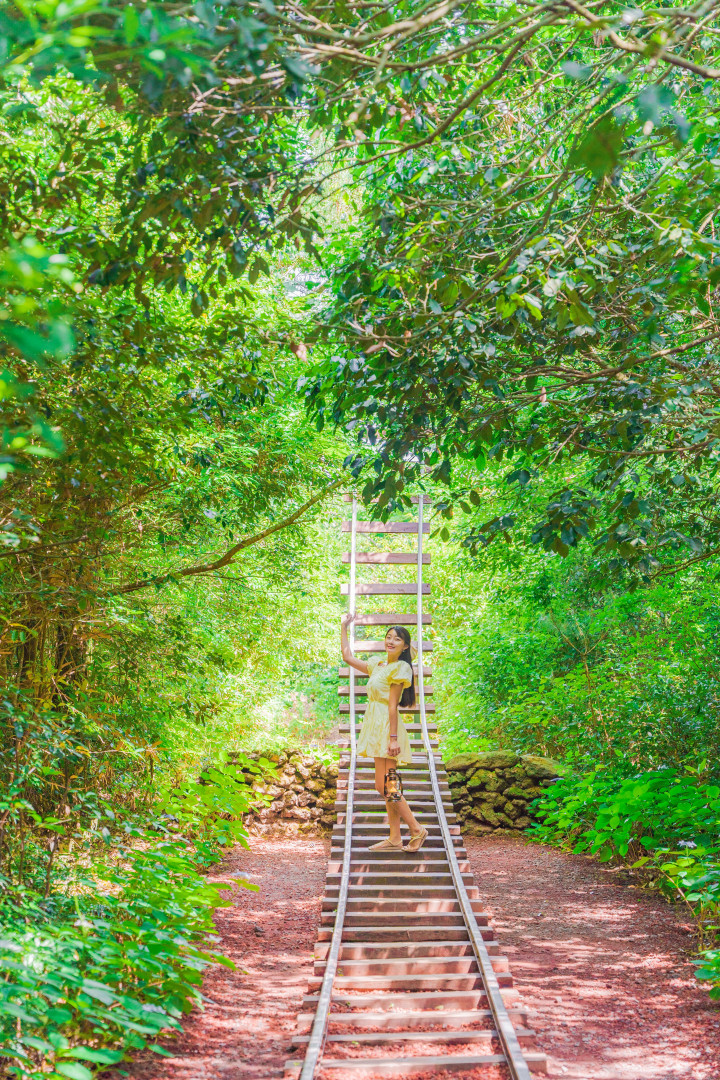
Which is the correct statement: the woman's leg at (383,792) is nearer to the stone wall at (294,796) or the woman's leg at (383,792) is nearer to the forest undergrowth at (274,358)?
the forest undergrowth at (274,358)

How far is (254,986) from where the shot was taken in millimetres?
5109

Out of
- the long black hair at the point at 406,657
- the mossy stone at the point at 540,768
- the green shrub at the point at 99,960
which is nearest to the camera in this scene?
the green shrub at the point at 99,960

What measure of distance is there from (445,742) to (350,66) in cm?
1268

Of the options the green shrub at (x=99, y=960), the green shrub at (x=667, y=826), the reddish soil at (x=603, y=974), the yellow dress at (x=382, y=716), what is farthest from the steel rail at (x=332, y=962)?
the green shrub at (x=667, y=826)

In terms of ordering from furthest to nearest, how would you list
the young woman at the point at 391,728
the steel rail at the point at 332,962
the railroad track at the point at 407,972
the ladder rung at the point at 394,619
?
the ladder rung at the point at 394,619 → the young woman at the point at 391,728 → the railroad track at the point at 407,972 → the steel rail at the point at 332,962

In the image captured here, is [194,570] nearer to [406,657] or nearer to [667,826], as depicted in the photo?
[406,657]

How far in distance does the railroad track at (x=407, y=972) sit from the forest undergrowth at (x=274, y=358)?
75cm

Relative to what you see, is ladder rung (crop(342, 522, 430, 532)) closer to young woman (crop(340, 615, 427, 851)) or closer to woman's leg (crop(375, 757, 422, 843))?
young woman (crop(340, 615, 427, 851))

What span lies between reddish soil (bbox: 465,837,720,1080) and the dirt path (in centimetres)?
1

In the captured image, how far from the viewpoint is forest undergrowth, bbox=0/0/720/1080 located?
3.20 meters

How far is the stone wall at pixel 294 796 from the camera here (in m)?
11.9

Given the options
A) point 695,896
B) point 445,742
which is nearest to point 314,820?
point 445,742

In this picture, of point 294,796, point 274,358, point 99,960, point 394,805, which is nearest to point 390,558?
point 294,796

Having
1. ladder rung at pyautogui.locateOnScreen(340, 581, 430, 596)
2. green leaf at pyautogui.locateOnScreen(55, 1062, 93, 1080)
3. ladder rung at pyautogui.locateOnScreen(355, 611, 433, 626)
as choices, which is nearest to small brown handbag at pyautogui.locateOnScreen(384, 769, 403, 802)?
ladder rung at pyautogui.locateOnScreen(355, 611, 433, 626)
